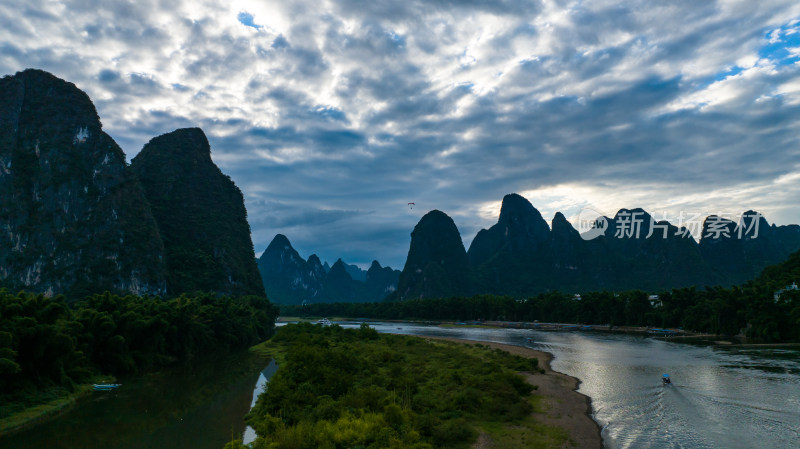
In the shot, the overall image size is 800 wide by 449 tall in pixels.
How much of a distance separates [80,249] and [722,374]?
80063mm

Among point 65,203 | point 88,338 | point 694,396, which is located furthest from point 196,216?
point 694,396

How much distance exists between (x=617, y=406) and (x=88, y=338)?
33709 millimetres

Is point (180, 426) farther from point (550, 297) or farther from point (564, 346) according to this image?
point (550, 297)

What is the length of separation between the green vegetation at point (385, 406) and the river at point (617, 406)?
2.88 m

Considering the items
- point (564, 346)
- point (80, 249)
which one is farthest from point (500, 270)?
point (80, 249)

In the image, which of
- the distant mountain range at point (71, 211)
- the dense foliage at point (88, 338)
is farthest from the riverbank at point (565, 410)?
the distant mountain range at point (71, 211)

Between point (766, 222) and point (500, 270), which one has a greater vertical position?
point (766, 222)

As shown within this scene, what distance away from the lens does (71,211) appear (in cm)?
7012

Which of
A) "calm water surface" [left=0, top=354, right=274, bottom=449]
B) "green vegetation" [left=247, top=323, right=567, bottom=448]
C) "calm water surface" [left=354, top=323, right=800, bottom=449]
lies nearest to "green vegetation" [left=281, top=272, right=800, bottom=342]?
"calm water surface" [left=354, top=323, right=800, bottom=449]

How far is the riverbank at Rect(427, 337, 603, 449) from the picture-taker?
688 inches

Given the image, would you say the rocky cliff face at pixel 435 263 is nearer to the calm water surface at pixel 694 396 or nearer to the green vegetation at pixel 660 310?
the green vegetation at pixel 660 310

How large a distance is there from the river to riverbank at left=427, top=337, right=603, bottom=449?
614 mm

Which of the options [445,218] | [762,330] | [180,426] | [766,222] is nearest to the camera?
[180,426]

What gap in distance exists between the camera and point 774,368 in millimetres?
31344
